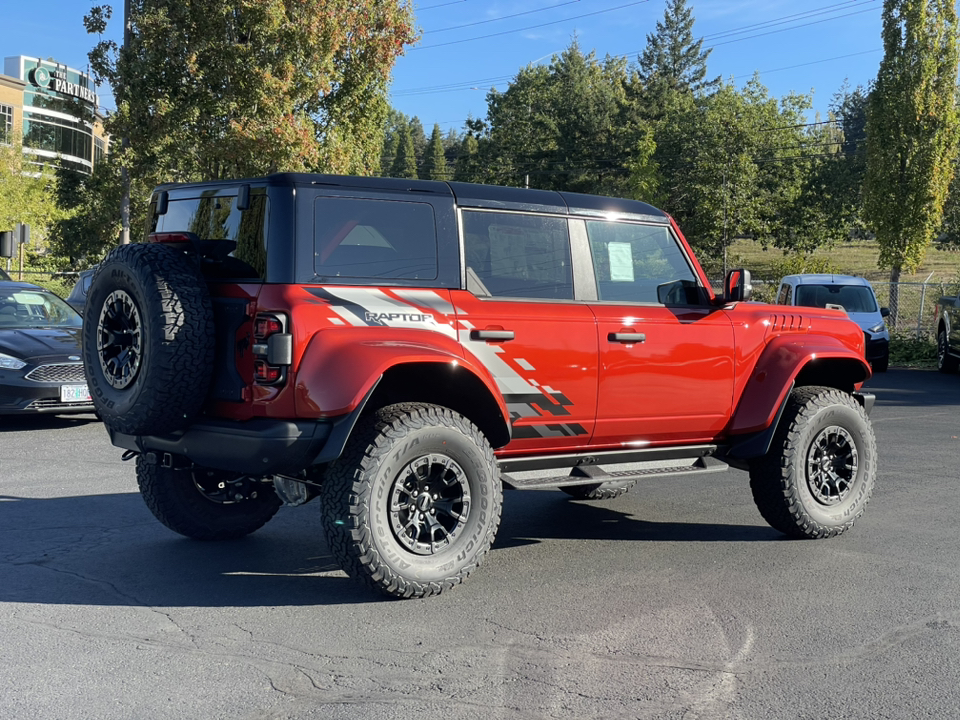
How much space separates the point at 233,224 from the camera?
5.30m

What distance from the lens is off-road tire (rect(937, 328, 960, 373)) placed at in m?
19.1

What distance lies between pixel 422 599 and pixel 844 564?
2.47 m

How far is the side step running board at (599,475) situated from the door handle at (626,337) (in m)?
0.74

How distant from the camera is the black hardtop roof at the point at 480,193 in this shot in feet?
17.0

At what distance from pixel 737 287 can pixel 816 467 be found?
1275mm

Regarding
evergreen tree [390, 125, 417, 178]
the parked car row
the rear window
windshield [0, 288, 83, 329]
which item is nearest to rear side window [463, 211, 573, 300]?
the rear window

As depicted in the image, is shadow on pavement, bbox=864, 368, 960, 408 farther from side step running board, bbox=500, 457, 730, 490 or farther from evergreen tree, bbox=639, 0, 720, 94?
evergreen tree, bbox=639, 0, 720, 94

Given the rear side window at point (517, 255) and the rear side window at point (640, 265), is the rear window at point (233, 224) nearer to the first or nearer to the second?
the rear side window at point (517, 255)

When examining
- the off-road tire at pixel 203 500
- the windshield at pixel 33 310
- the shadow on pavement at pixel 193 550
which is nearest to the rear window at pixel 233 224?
the off-road tire at pixel 203 500

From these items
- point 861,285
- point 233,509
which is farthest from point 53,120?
point 233,509

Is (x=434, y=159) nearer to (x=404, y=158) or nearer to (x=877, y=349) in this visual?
(x=404, y=158)

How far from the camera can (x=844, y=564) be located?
5930 millimetres

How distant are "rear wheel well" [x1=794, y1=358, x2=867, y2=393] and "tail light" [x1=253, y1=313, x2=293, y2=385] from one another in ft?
11.8

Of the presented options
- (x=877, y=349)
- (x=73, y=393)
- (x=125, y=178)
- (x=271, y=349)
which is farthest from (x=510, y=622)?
(x=125, y=178)
